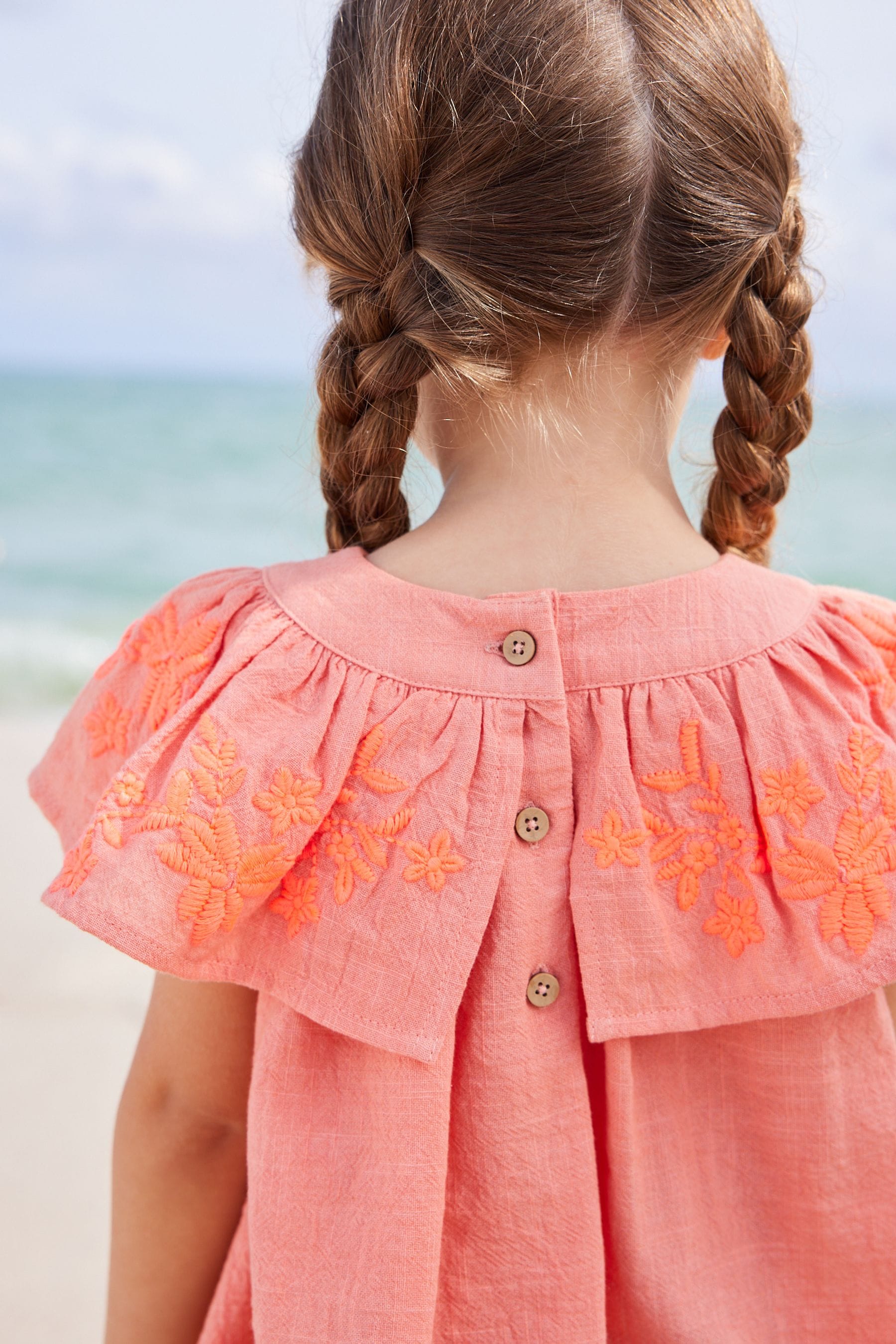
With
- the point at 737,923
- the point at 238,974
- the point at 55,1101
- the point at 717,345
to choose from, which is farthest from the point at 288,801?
the point at 55,1101

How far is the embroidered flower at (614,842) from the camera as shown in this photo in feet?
2.75

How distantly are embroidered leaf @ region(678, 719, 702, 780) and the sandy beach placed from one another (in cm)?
145

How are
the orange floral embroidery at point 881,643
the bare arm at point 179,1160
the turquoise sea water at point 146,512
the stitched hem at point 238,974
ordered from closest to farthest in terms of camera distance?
the stitched hem at point 238,974 → the orange floral embroidery at point 881,643 → the bare arm at point 179,1160 → the turquoise sea water at point 146,512

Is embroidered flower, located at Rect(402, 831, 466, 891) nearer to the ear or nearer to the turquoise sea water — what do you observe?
the ear

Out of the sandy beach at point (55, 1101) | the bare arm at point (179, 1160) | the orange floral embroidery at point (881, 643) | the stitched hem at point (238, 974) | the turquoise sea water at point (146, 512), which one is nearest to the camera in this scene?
the stitched hem at point (238, 974)

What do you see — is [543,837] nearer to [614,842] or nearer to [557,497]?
[614,842]

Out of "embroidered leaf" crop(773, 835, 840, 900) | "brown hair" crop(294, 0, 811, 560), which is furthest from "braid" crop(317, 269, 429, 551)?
"embroidered leaf" crop(773, 835, 840, 900)

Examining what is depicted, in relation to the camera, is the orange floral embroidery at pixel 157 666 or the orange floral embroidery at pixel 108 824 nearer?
the orange floral embroidery at pixel 108 824

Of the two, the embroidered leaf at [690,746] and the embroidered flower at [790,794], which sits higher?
the embroidered leaf at [690,746]

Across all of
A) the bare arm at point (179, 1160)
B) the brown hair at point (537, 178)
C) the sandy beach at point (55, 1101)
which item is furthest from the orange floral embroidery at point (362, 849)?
the sandy beach at point (55, 1101)

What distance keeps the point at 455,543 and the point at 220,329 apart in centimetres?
1738

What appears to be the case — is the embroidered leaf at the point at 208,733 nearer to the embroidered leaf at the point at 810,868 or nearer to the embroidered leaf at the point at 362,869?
the embroidered leaf at the point at 362,869

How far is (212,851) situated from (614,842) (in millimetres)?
312

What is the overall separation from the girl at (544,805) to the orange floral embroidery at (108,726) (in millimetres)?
81
